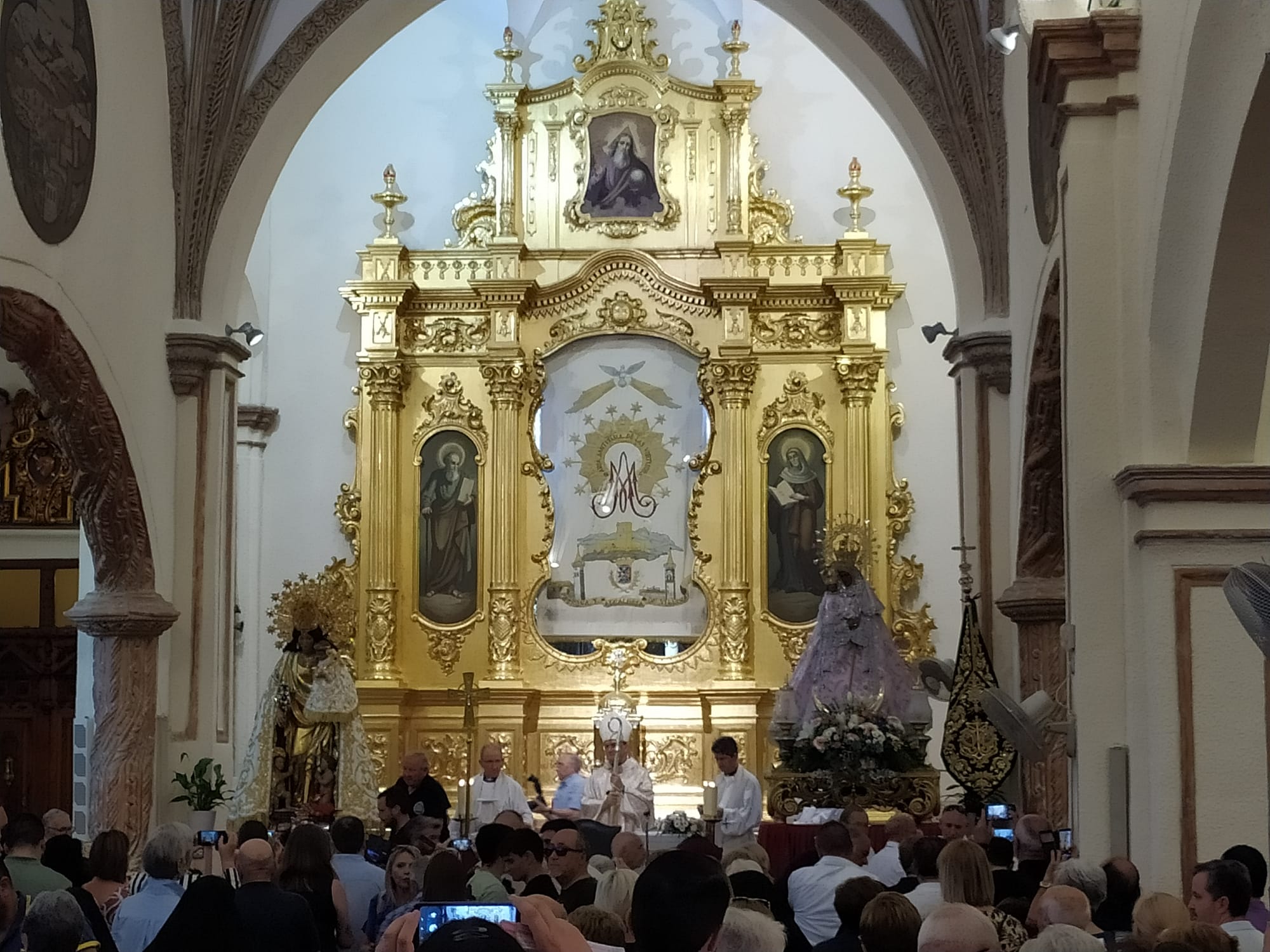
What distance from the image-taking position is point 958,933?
13.9ft

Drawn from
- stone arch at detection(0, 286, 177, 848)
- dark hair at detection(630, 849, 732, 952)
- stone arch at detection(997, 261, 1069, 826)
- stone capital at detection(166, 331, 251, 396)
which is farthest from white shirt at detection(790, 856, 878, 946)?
stone capital at detection(166, 331, 251, 396)

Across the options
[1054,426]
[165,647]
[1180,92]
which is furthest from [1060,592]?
[165,647]

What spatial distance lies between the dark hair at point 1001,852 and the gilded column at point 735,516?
8770mm

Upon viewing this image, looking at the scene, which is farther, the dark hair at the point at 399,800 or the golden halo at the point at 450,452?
the golden halo at the point at 450,452

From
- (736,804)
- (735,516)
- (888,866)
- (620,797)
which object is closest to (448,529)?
(735,516)

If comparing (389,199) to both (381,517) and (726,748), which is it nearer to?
(381,517)

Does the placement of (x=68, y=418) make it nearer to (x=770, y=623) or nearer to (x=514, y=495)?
(x=514, y=495)

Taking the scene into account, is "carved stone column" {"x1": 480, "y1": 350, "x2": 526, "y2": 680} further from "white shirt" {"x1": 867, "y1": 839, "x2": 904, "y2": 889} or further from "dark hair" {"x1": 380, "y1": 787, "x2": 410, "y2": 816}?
"white shirt" {"x1": 867, "y1": 839, "x2": 904, "y2": 889}

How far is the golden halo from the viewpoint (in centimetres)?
1786

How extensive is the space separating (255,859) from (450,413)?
469 inches

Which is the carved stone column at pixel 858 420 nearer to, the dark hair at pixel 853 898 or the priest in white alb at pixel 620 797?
the priest in white alb at pixel 620 797

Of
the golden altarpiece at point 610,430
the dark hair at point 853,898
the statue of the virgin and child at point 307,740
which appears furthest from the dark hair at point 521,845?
the golden altarpiece at point 610,430

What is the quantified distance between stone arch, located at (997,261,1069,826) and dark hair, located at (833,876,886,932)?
184 inches

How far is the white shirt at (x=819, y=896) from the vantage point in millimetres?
6973
